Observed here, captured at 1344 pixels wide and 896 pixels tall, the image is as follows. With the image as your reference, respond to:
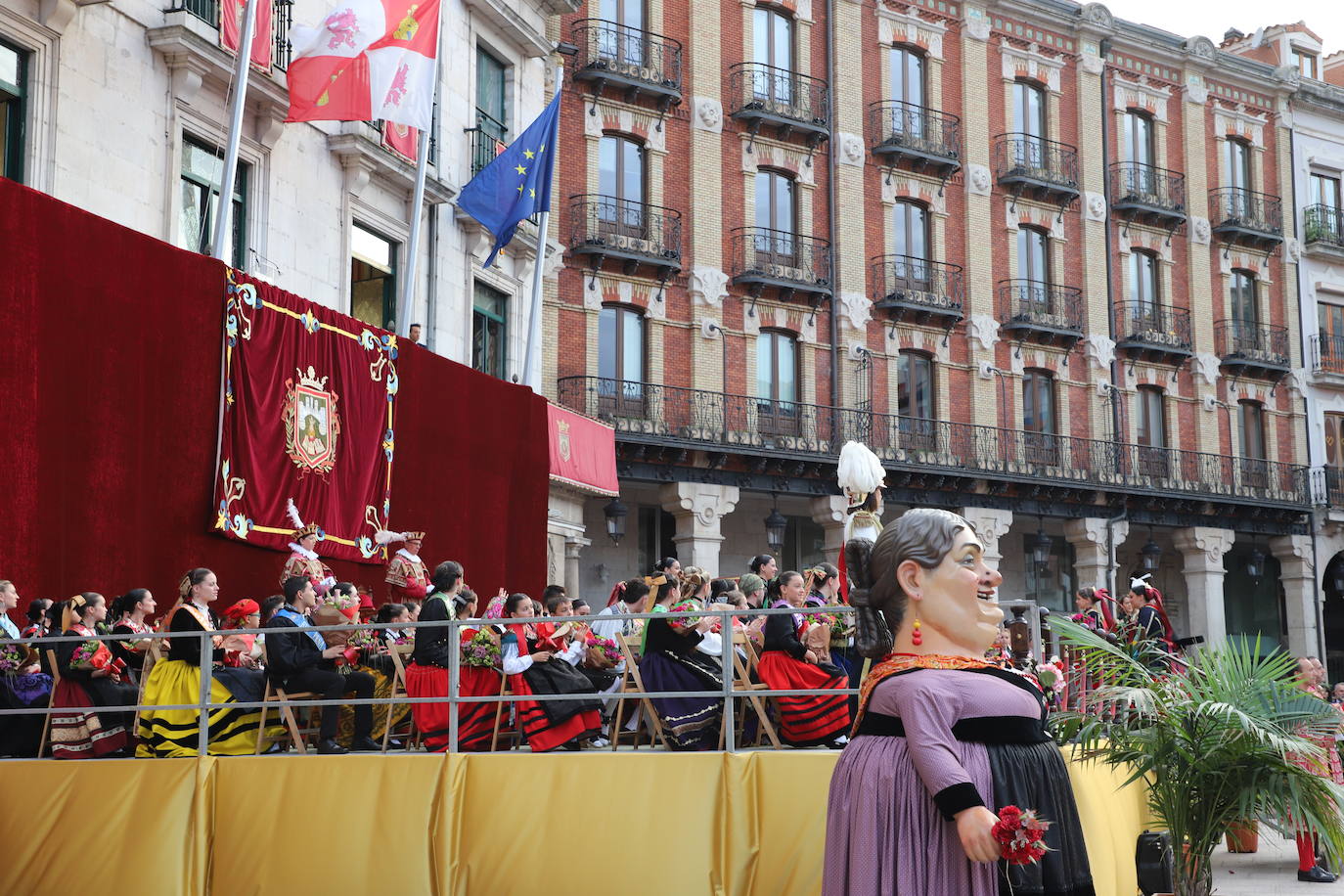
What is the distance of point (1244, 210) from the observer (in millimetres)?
34250

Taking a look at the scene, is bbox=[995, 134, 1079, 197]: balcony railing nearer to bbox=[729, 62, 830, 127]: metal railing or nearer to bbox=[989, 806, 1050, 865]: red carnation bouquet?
bbox=[729, 62, 830, 127]: metal railing

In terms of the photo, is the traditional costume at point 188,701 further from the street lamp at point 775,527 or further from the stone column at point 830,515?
the stone column at point 830,515

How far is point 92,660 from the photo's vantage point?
31.4 ft

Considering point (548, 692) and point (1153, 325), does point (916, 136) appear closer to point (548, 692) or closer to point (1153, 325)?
point (1153, 325)

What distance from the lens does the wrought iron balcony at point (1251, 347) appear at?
110 feet

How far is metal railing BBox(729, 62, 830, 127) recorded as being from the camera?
27.1 meters

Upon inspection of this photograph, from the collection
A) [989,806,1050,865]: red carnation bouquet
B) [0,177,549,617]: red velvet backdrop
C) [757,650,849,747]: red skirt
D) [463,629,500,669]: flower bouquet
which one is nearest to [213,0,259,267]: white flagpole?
[0,177,549,617]: red velvet backdrop

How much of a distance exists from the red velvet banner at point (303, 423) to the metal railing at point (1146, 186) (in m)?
20.6

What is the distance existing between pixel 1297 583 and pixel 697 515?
1642 centimetres

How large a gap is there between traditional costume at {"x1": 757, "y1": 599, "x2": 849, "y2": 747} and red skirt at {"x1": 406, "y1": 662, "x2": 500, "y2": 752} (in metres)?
1.84

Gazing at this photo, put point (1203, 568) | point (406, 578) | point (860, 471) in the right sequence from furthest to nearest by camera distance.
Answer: point (1203, 568) → point (406, 578) → point (860, 471)

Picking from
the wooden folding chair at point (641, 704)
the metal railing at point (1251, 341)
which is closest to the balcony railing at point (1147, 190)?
the metal railing at point (1251, 341)

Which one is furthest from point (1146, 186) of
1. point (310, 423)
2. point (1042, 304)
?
point (310, 423)

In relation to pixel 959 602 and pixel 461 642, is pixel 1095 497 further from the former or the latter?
pixel 959 602
